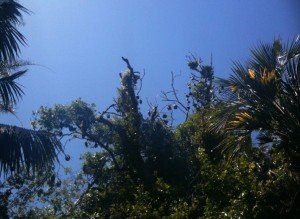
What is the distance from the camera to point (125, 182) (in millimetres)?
13297

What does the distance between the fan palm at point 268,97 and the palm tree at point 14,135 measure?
3180mm

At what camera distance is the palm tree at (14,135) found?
7.56 m

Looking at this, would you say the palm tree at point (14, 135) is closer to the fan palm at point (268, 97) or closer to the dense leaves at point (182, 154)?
the dense leaves at point (182, 154)

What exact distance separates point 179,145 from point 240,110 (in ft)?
20.9

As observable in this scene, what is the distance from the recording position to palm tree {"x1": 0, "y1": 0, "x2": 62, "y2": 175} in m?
7.56

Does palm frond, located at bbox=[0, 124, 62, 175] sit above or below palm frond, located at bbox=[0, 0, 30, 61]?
below

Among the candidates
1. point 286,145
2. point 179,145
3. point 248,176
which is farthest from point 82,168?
point 286,145

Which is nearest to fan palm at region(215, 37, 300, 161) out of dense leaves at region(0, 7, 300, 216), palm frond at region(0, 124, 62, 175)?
dense leaves at region(0, 7, 300, 216)

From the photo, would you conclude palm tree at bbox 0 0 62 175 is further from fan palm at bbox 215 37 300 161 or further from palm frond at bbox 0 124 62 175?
fan palm at bbox 215 37 300 161

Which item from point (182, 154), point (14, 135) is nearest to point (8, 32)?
point (14, 135)

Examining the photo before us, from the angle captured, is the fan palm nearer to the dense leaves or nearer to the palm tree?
the dense leaves

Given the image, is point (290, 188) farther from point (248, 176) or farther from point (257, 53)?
point (257, 53)

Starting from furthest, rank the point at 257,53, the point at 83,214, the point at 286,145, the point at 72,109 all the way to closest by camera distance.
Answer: the point at 72,109 < the point at 83,214 < the point at 257,53 < the point at 286,145

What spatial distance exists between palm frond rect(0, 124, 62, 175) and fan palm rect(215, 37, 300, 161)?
3115 mm
